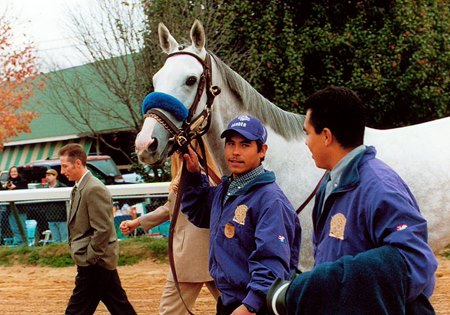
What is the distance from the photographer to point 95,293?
5.40m

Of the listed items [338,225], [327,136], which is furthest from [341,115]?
[338,225]

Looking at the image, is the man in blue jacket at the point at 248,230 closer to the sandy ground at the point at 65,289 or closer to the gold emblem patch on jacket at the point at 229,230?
the gold emblem patch on jacket at the point at 229,230

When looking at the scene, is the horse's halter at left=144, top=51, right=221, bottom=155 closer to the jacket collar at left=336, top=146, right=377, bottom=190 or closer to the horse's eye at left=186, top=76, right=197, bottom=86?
the horse's eye at left=186, top=76, right=197, bottom=86

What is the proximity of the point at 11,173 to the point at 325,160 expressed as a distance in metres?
13.3

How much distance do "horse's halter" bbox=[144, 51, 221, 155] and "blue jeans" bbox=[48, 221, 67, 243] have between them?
287 inches

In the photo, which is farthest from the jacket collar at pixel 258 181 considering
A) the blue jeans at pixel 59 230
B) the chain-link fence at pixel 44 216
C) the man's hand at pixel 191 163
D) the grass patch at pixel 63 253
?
the blue jeans at pixel 59 230

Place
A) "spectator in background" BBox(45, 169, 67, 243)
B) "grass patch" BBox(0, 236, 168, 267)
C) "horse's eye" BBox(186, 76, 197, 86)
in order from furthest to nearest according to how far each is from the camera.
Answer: "spectator in background" BBox(45, 169, 67, 243), "grass patch" BBox(0, 236, 168, 267), "horse's eye" BBox(186, 76, 197, 86)

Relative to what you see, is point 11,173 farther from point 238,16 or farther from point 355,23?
point 355,23

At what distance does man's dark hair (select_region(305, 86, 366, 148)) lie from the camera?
210cm

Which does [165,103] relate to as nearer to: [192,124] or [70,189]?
[192,124]

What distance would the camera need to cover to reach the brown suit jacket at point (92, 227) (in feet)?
17.2

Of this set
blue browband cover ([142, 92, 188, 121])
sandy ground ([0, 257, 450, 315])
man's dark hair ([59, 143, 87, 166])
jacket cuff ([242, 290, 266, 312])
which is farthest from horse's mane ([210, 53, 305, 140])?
sandy ground ([0, 257, 450, 315])

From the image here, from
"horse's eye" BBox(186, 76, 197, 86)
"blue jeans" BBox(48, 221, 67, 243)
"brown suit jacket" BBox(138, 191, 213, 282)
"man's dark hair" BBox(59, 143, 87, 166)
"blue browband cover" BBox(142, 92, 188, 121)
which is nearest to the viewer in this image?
"blue browband cover" BBox(142, 92, 188, 121)

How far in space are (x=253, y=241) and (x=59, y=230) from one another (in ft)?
27.0
